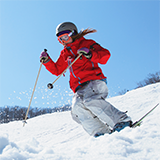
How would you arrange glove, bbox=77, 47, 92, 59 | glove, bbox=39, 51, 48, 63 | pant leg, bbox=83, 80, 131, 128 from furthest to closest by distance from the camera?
glove, bbox=39, 51, 48, 63 < glove, bbox=77, 47, 92, 59 < pant leg, bbox=83, 80, 131, 128

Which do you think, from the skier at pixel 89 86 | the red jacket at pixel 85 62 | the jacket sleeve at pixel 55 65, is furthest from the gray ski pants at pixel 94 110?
the jacket sleeve at pixel 55 65

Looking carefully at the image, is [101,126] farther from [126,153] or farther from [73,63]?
[126,153]

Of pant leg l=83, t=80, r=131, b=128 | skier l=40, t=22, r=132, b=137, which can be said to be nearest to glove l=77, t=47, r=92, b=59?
skier l=40, t=22, r=132, b=137

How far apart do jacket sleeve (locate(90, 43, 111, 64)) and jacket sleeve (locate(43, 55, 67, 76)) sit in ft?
3.36

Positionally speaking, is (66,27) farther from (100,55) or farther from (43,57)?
(100,55)

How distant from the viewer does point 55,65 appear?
4.13 metres

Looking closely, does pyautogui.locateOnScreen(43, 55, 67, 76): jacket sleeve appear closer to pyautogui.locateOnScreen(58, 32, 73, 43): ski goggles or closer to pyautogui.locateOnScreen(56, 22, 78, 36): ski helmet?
pyautogui.locateOnScreen(58, 32, 73, 43): ski goggles

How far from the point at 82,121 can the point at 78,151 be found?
173 cm

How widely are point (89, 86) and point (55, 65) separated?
1221mm

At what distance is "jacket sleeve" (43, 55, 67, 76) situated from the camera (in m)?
4.09

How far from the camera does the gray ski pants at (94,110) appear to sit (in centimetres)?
305

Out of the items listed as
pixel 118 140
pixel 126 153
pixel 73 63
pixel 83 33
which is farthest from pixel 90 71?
pixel 126 153

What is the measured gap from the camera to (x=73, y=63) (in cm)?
352

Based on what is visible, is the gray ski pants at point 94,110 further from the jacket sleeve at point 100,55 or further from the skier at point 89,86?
the jacket sleeve at point 100,55
